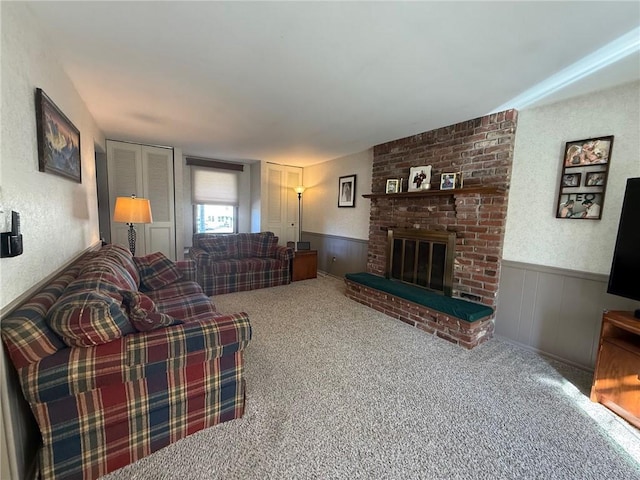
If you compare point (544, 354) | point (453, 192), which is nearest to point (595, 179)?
point (453, 192)

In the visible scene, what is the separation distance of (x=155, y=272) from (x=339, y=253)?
3048mm

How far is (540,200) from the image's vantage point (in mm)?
2377

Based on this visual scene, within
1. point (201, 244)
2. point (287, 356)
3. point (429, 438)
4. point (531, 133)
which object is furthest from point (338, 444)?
point (201, 244)

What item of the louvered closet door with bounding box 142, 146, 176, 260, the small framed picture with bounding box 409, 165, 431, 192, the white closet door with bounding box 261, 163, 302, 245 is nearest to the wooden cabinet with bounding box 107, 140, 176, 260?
the louvered closet door with bounding box 142, 146, 176, 260

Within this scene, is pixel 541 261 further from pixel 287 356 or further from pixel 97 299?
pixel 97 299

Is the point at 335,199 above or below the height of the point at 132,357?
above

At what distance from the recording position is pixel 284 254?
440 centimetres

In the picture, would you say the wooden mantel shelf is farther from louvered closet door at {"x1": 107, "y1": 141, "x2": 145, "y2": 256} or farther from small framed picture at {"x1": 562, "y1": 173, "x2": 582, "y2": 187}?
louvered closet door at {"x1": 107, "y1": 141, "x2": 145, "y2": 256}

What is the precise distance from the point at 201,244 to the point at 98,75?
2577 mm

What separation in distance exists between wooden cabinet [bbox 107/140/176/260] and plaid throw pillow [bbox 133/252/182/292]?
2.02 metres

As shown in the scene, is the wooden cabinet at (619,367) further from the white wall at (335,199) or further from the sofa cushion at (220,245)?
the sofa cushion at (220,245)

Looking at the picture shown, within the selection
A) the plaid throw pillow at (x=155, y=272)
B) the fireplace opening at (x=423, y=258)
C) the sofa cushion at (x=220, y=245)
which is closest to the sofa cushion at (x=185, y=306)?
the plaid throw pillow at (x=155, y=272)

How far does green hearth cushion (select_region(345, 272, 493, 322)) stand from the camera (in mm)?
2504

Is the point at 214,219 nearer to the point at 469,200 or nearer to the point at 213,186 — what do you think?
the point at 213,186
